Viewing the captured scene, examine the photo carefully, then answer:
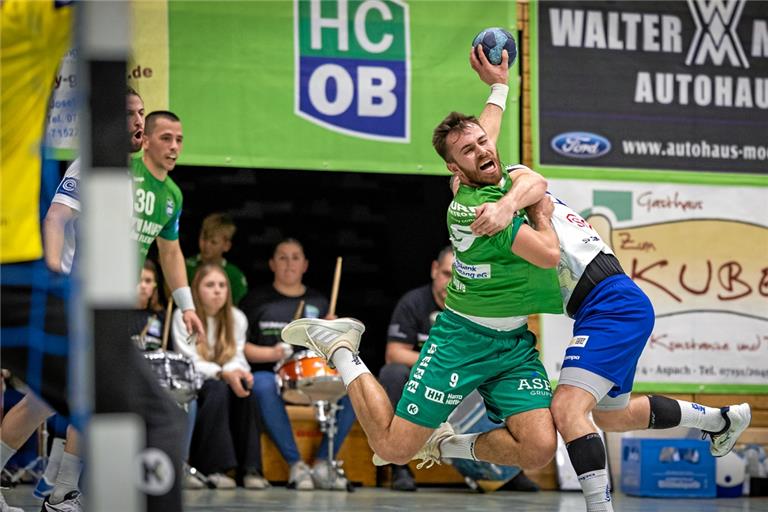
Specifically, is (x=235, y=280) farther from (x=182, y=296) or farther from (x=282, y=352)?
(x=182, y=296)

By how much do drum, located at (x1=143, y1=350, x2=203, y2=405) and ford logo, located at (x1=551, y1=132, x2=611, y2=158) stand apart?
2.96m

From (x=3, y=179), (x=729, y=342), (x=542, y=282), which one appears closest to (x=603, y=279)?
(x=542, y=282)

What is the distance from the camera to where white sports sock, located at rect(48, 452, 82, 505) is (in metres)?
4.57

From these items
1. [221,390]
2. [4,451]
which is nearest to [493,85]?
[4,451]

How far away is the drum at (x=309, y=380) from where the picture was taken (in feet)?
23.9

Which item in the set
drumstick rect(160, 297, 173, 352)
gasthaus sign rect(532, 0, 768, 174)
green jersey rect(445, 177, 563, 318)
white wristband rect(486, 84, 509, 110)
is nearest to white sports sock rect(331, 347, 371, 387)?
green jersey rect(445, 177, 563, 318)

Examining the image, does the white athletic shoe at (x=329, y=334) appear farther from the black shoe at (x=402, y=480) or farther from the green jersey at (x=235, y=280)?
the green jersey at (x=235, y=280)

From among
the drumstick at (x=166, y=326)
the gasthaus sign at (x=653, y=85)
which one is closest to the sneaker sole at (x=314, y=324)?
the drumstick at (x=166, y=326)

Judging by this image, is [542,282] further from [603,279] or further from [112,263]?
[112,263]

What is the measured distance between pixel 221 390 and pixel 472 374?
10.7ft

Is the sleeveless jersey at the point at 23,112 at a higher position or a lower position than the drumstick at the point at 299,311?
higher

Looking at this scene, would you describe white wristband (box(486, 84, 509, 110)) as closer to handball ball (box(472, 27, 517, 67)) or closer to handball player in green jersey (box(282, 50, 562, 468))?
handball ball (box(472, 27, 517, 67))

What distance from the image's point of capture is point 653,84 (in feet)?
27.1

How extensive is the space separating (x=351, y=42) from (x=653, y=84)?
2195 millimetres
